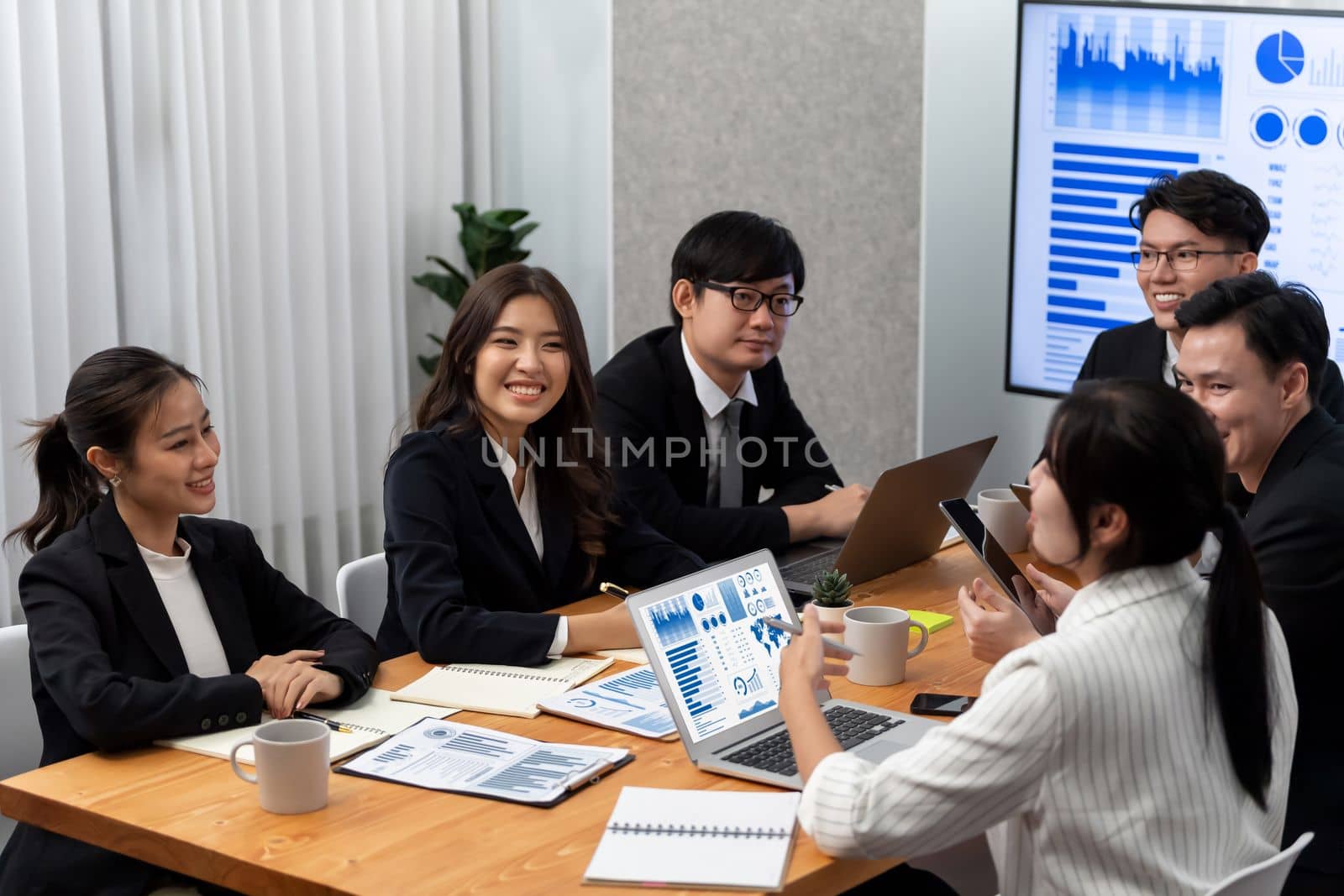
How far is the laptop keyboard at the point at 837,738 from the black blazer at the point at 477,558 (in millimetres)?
421

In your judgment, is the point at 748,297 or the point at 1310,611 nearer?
the point at 1310,611

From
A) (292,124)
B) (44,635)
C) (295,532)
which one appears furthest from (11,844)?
(292,124)

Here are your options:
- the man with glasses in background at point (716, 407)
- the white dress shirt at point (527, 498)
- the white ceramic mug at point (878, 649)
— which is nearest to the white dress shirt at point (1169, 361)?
the man with glasses in background at point (716, 407)

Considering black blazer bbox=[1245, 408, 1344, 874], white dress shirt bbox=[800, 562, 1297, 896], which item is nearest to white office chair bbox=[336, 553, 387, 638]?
white dress shirt bbox=[800, 562, 1297, 896]

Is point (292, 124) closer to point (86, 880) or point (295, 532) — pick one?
point (295, 532)

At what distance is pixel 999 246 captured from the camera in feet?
11.6

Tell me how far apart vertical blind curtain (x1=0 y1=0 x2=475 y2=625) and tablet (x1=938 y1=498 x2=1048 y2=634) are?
221cm

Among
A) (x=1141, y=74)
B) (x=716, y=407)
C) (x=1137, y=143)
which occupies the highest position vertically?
(x=1141, y=74)

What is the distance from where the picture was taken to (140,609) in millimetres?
1842

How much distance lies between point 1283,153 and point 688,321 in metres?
1.39

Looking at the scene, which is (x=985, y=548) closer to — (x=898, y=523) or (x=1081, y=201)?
(x=898, y=523)

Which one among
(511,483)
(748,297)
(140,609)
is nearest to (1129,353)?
(748,297)

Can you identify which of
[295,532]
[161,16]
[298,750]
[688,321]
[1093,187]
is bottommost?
[295,532]

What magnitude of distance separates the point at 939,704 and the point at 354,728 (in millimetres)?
734
